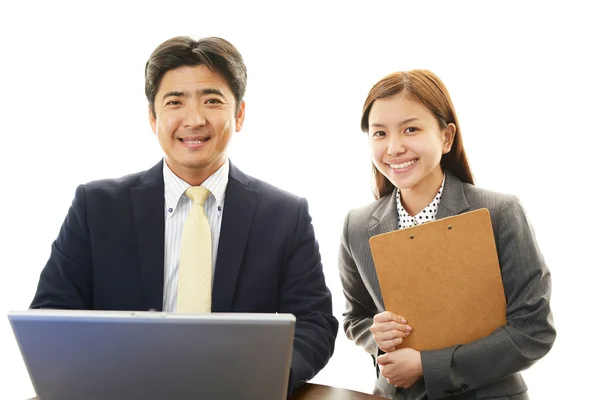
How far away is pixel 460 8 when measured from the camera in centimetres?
324

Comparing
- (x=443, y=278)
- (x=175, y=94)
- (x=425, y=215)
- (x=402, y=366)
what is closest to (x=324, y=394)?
(x=402, y=366)

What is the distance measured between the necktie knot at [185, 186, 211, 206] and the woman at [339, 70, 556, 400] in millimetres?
527

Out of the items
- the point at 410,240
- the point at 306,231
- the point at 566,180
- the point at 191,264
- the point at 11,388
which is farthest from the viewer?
the point at 11,388

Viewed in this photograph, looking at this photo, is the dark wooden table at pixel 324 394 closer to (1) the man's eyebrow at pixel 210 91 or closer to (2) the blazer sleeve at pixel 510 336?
(2) the blazer sleeve at pixel 510 336

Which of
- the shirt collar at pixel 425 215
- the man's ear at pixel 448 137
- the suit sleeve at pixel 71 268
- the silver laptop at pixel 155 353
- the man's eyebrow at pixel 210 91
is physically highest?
the man's eyebrow at pixel 210 91

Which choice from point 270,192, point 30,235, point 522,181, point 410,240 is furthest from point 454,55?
point 30,235

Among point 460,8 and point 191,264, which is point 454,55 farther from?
point 191,264

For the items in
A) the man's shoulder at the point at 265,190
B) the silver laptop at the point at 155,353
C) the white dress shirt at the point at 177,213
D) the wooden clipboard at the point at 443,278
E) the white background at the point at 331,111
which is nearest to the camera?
the silver laptop at the point at 155,353

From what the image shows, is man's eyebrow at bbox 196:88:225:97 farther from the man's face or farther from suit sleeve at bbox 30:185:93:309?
suit sleeve at bbox 30:185:93:309

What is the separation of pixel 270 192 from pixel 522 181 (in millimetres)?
1498

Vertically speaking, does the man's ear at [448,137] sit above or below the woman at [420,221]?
above

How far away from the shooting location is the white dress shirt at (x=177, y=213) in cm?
217

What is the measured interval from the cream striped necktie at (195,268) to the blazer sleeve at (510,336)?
71 cm

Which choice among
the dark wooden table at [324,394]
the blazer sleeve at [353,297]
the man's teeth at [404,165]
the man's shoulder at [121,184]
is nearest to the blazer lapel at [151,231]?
the man's shoulder at [121,184]
